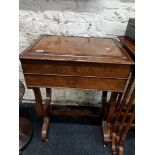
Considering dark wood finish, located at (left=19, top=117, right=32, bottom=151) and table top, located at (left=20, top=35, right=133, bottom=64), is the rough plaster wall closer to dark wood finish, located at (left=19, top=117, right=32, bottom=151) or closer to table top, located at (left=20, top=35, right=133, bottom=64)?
table top, located at (left=20, top=35, right=133, bottom=64)

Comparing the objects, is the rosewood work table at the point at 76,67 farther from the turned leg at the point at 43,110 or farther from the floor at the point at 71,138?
the floor at the point at 71,138

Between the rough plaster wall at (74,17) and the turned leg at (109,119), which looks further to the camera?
the rough plaster wall at (74,17)

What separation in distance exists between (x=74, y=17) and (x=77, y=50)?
477mm

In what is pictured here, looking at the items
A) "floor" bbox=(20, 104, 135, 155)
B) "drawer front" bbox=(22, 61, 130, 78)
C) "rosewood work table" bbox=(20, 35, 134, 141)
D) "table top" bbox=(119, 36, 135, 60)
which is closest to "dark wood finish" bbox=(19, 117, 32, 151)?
"floor" bbox=(20, 104, 135, 155)

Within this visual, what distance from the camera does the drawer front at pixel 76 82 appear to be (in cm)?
116

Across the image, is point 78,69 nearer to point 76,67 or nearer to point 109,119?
point 76,67

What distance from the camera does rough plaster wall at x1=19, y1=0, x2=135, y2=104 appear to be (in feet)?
4.98

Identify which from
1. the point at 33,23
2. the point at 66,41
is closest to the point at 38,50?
the point at 66,41

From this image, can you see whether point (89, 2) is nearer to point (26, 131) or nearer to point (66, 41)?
point (66, 41)

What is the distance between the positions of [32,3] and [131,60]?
3.17 ft

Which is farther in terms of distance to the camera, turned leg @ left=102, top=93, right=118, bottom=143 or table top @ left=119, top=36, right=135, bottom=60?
turned leg @ left=102, top=93, right=118, bottom=143

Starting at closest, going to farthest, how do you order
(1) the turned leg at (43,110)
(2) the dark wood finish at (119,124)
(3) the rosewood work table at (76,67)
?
(3) the rosewood work table at (76,67) → (2) the dark wood finish at (119,124) → (1) the turned leg at (43,110)

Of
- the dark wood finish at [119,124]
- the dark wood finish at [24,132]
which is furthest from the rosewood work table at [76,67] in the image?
the dark wood finish at [24,132]
